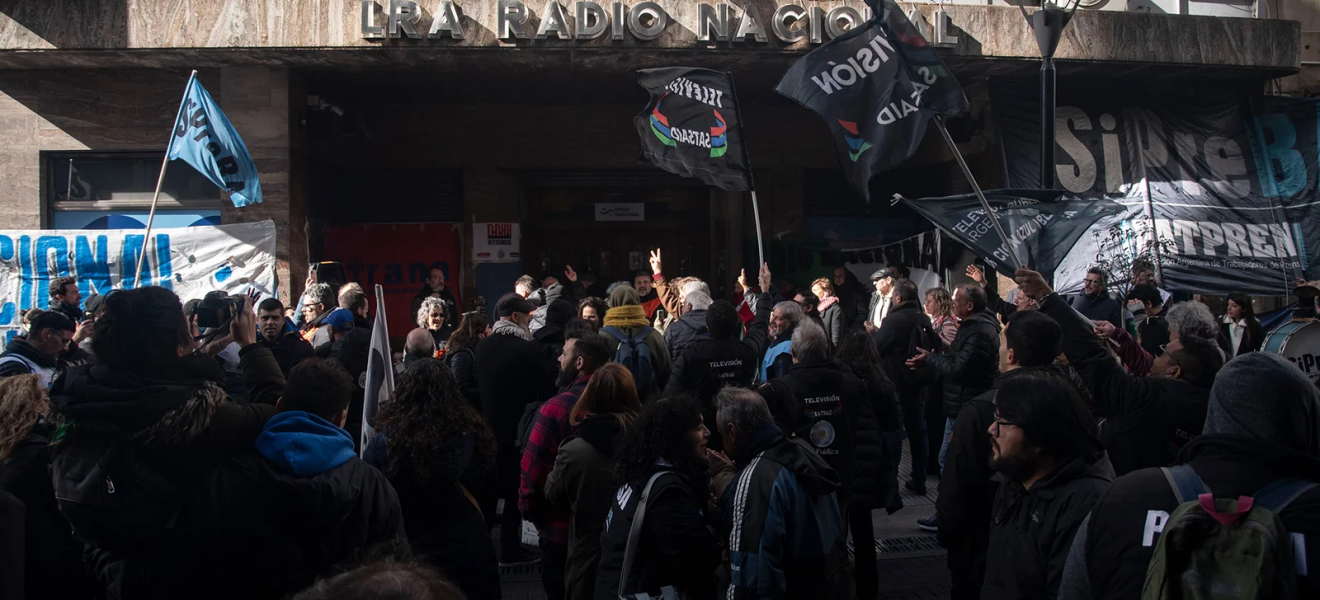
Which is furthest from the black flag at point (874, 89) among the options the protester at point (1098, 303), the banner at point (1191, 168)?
the banner at point (1191, 168)

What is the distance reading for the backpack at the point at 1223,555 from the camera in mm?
1911

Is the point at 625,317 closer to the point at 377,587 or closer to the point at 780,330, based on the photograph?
the point at 780,330

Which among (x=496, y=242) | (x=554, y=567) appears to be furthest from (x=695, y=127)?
(x=496, y=242)

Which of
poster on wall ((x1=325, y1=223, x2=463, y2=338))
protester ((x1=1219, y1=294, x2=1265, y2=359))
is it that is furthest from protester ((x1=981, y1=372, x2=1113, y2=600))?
poster on wall ((x1=325, y1=223, x2=463, y2=338))

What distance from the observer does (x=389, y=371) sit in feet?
17.1

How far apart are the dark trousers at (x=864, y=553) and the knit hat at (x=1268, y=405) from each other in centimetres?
333

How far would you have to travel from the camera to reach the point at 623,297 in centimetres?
690

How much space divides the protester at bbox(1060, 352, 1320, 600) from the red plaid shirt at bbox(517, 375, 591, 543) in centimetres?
260

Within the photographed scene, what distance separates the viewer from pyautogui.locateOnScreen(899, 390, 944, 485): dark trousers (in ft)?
26.0

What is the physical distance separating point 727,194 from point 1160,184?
6032 mm

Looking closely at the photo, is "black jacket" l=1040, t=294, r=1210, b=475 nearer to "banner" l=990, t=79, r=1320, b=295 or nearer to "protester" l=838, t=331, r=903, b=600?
"protester" l=838, t=331, r=903, b=600

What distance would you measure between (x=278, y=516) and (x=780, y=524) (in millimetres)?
1756

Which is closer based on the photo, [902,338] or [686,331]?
[686,331]

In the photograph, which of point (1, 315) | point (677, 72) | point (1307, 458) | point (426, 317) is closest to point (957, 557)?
point (1307, 458)
